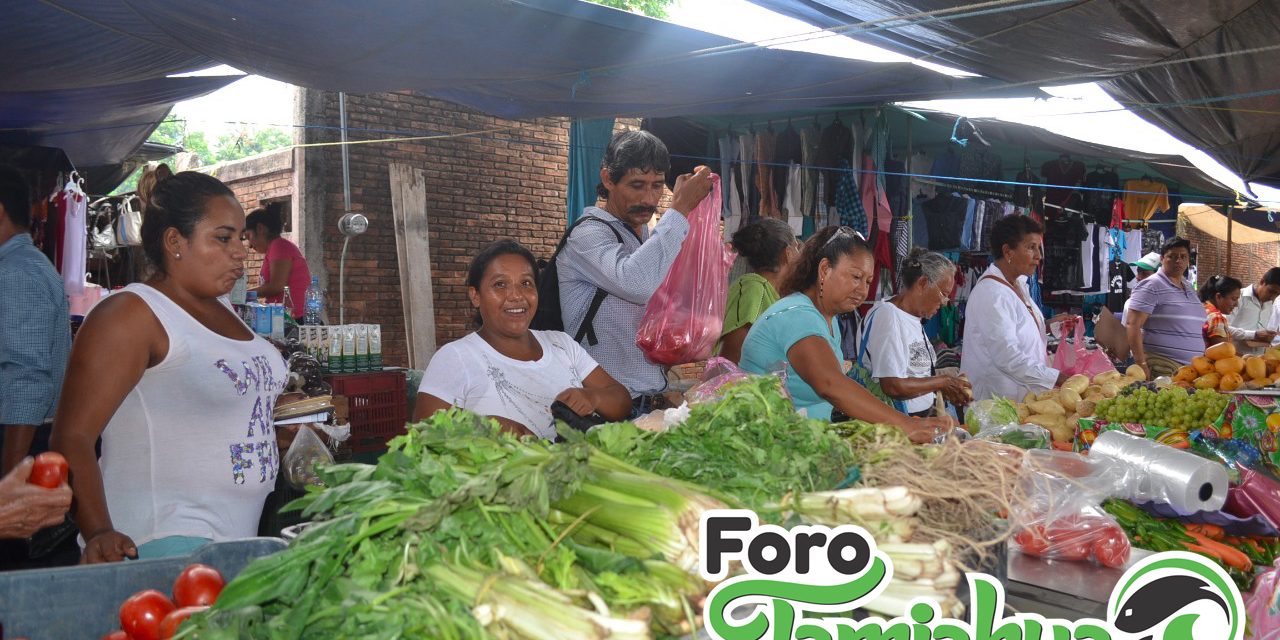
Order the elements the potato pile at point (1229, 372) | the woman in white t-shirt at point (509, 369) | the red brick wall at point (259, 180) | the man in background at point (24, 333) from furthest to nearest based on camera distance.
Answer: the red brick wall at point (259, 180) → the potato pile at point (1229, 372) → the man in background at point (24, 333) → the woman in white t-shirt at point (509, 369)

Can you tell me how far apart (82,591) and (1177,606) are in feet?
7.33

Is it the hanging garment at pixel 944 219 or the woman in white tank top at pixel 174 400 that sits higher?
the hanging garment at pixel 944 219

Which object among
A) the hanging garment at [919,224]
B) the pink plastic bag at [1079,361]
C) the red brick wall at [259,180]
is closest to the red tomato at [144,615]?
the pink plastic bag at [1079,361]

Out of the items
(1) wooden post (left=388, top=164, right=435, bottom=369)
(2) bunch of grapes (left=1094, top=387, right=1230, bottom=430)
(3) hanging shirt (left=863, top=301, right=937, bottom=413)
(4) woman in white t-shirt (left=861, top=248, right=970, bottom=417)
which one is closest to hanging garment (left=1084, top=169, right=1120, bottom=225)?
(4) woman in white t-shirt (left=861, top=248, right=970, bottom=417)

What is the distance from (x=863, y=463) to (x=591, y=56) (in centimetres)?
329

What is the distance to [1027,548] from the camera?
2.26 m

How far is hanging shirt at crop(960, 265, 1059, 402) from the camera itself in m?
5.62

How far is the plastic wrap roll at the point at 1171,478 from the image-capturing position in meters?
2.60

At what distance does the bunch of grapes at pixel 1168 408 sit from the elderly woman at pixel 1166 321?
445 centimetres

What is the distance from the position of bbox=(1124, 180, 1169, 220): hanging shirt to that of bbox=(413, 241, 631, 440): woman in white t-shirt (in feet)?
33.9

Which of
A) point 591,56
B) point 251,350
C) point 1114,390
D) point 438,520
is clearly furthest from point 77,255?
point 1114,390

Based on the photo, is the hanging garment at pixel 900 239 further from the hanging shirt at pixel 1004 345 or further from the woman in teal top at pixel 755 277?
the woman in teal top at pixel 755 277

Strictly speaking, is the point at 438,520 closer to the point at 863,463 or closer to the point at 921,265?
the point at 863,463

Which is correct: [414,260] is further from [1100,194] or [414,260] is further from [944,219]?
[1100,194]
